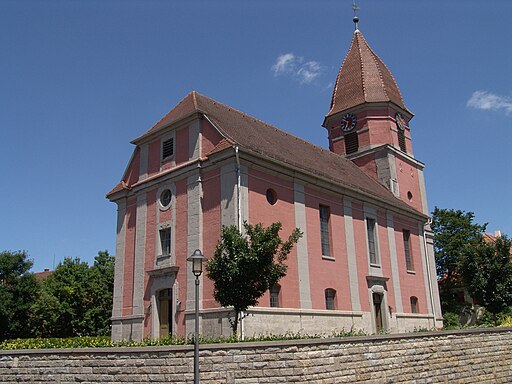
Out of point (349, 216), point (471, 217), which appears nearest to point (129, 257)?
point (349, 216)

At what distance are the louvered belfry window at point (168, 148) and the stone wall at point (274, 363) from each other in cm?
1200

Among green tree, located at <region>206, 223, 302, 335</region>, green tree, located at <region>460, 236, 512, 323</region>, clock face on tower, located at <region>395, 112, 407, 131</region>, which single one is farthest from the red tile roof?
Answer: green tree, located at <region>206, 223, 302, 335</region>

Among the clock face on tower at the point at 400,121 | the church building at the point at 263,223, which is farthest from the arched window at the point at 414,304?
the clock face on tower at the point at 400,121

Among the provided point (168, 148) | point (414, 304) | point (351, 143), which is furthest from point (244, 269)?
point (351, 143)

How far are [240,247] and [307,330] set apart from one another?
306 inches

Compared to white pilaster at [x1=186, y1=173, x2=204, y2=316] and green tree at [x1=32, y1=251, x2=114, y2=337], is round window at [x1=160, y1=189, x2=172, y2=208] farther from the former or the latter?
green tree at [x1=32, y1=251, x2=114, y2=337]

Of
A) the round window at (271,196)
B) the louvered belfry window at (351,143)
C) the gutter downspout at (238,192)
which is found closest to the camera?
the gutter downspout at (238,192)

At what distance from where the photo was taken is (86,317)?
36.9 metres

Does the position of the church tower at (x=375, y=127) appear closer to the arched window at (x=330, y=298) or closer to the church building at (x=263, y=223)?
the church building at (x=263, y=223)

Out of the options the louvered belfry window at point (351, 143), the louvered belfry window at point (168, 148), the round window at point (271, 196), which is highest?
the louvered belfry window at point (351, 143)

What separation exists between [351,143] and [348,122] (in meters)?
1.62

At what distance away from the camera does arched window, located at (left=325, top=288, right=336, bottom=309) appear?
23.9 m

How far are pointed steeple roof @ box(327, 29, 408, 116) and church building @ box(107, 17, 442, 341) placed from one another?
6233 mm

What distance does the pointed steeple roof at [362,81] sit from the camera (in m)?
36.1
